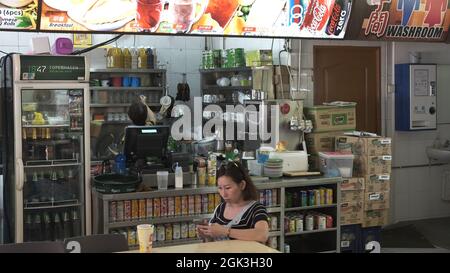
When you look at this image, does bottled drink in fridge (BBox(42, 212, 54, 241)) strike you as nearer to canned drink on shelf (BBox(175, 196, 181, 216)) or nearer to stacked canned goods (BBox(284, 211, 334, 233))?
canned drink on shelf (BBox(175, 196, 181, 216))

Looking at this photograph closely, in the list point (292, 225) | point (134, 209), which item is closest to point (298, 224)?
point (292, 225)

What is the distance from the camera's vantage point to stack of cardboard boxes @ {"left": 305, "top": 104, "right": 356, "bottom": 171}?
7020 millimetres

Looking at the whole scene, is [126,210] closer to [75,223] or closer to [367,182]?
[75,223]

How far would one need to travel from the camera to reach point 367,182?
684 centimetres

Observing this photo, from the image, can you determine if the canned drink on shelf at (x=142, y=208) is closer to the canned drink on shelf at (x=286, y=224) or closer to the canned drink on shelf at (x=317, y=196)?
the canned drink on shelf at (x=286, y=224)

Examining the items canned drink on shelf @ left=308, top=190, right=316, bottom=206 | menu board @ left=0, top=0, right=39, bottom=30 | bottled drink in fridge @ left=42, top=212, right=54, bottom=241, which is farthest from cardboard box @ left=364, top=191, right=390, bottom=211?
menu board @ left=0, top=0, right=39, bottom=30

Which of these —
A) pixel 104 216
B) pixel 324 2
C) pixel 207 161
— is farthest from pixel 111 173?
pixel 324 2

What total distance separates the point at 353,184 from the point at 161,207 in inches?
88.7

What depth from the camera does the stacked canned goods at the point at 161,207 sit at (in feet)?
18.2

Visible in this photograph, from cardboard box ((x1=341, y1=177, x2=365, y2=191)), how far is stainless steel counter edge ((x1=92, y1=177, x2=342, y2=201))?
0.90 feet

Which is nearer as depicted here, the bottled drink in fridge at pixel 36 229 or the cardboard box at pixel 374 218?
the bottled drink in fridge at pixel 36 229

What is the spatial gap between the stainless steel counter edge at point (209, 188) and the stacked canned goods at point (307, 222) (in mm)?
354

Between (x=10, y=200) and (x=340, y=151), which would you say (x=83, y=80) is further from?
(x=340, y=151)

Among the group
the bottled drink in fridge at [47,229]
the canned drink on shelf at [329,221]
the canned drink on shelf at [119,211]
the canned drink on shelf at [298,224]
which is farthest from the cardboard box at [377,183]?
the bottled drink in fridge at [47,229]
